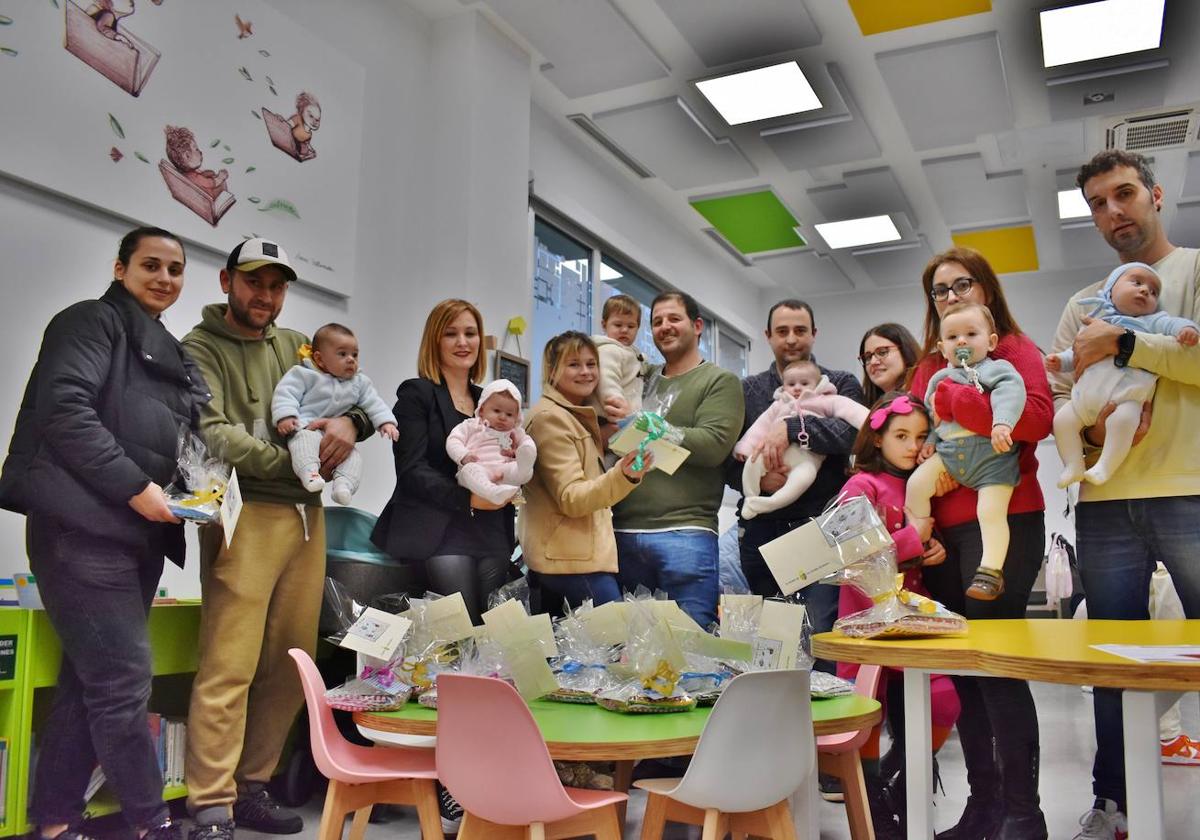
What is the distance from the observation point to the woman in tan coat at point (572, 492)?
280 cm

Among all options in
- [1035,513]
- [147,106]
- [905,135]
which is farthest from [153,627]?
[905,135]

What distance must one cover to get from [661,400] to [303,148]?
Answer: 1.91 meters

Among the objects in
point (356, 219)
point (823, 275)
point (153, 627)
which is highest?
point (823, 275)

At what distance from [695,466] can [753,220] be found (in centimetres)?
459

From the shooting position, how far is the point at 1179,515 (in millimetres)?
2131

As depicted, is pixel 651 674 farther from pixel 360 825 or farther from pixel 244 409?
pixel 244 409

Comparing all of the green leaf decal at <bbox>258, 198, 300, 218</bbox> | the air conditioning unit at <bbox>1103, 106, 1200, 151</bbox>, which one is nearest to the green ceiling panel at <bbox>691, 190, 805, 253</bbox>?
the air conditioning unit at <bbox>1103, 106, 1200, 151</bbox>

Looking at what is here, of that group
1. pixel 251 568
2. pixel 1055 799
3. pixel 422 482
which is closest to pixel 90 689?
pixel 251 568

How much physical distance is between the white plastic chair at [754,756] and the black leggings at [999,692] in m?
0.57

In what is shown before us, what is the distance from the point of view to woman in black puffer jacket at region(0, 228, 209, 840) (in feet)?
7.71

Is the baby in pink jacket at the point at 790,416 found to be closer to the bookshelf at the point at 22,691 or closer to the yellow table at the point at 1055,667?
the yellow table at the point at 1055,667

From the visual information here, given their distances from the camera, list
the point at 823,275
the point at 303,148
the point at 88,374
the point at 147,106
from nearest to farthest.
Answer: the point at 88,374, the point at 147,106, the point at 303,148, the point at 823,275

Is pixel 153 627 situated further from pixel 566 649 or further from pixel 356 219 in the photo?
pixel 356 219

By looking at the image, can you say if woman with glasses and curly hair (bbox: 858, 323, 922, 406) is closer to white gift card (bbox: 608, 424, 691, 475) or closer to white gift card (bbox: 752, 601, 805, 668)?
white gift card (bbox: 608, 424, 691, 475)
